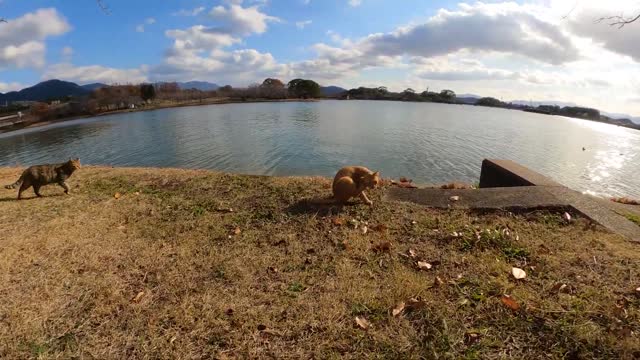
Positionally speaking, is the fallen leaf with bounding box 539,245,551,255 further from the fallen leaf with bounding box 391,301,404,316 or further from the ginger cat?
the ginger cat

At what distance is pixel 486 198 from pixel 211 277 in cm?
593

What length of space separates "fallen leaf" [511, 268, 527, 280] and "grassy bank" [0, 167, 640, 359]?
0.09 metres

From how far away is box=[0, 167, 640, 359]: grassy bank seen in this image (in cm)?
355

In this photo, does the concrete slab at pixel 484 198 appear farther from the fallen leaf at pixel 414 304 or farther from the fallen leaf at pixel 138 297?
the fallen leaf at pixel 138 297

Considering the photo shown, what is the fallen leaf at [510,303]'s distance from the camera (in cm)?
390

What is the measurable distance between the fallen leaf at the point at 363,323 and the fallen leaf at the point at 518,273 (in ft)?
7.22

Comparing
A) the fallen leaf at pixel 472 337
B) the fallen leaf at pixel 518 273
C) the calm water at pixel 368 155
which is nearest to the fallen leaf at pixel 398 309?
the fallen leaf at pixel 472 337

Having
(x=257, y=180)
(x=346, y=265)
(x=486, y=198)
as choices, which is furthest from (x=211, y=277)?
(x=486, y=198)

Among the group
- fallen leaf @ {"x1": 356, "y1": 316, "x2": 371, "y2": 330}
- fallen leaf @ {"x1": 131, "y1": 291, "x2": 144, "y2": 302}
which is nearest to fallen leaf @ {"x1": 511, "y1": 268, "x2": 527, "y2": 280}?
fallen leaf @ {"x1": 356, "y1": 316, "x2": 371, "y2": 330}

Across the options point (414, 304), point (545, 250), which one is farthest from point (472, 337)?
point (545, 250)

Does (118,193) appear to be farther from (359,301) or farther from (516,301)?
(516,301)

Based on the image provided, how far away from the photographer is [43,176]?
9156mm

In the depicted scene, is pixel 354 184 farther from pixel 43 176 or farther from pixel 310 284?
pixel 43 176

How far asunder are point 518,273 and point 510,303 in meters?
0.81
